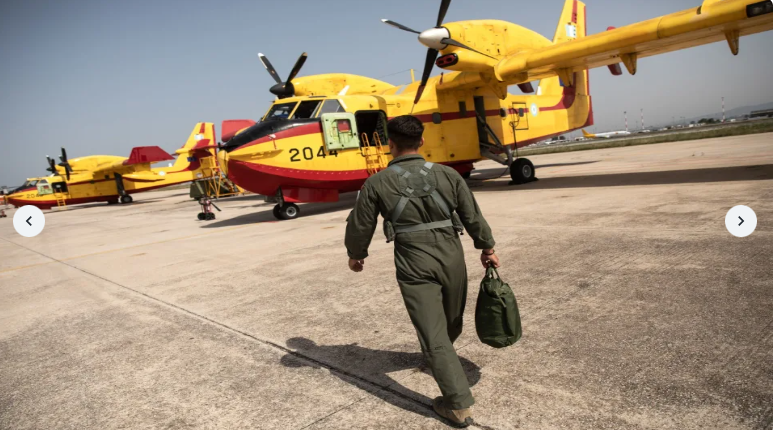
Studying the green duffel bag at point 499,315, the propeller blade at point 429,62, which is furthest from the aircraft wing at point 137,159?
the green duffel bag at point 499,315

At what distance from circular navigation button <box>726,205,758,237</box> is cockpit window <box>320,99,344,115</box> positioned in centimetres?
925

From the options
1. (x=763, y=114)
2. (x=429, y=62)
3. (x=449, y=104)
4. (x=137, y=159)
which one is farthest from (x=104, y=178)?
(x=763, y=114)

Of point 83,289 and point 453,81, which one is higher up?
point 453,81

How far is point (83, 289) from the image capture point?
723cm

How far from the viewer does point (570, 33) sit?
17859mm

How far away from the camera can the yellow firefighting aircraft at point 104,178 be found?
32.1 meters

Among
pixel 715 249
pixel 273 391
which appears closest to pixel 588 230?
pixel 715 249

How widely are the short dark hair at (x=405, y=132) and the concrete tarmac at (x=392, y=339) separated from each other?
161 centimetres

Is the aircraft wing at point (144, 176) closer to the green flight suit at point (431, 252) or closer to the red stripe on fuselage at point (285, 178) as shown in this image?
the red stripe on fuselage at point (285, 178)

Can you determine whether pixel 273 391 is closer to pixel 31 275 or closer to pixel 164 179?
pixel 31 275

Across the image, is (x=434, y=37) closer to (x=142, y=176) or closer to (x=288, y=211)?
(x=288, y=211)

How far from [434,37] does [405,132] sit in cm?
1019

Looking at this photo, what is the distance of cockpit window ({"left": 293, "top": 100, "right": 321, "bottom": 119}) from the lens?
42.3 feet

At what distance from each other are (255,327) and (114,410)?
1.53 meters
